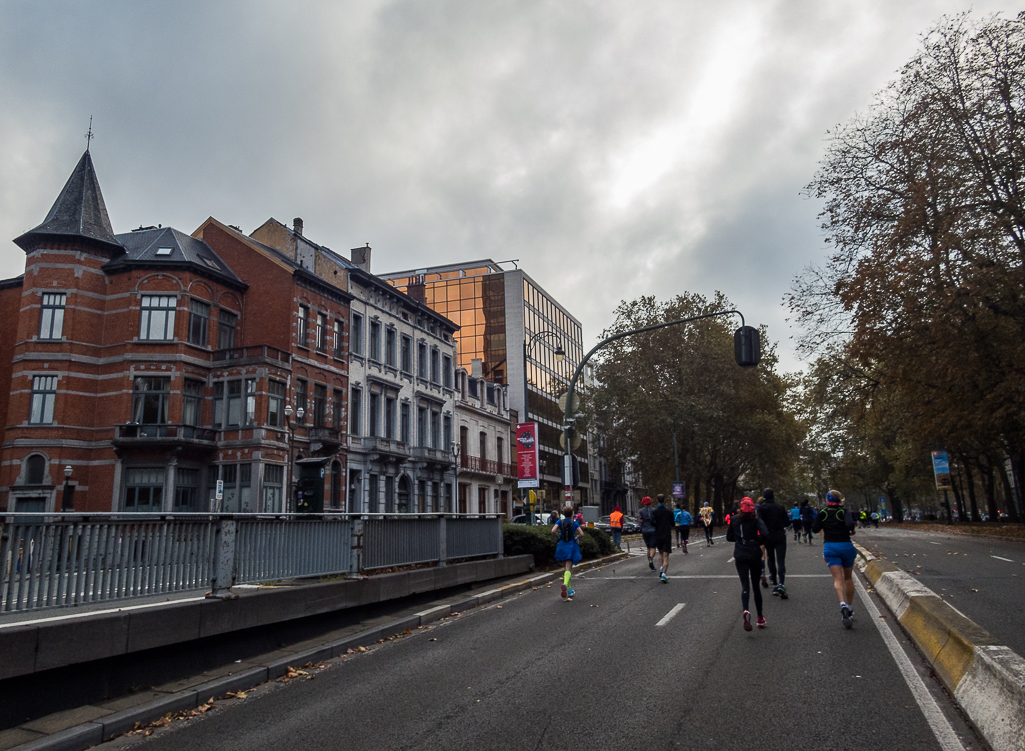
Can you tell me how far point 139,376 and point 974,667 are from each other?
110 ft

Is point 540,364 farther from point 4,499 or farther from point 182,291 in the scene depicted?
point 4,499

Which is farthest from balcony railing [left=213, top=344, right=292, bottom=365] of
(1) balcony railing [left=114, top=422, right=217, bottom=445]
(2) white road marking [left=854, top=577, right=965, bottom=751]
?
(2) white road marking [left=854, top=577, right=965, bottom=751]

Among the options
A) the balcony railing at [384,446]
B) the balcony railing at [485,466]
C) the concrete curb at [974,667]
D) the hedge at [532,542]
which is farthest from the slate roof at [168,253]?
the concrete curb at [974,667]

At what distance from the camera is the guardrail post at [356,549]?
433 inches

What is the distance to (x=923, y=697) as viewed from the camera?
20.3ft

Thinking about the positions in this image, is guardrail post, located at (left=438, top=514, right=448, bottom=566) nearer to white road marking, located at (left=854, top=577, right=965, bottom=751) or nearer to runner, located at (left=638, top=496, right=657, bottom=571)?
runner, located at (left=638, top=496, right=657, bottom=571)

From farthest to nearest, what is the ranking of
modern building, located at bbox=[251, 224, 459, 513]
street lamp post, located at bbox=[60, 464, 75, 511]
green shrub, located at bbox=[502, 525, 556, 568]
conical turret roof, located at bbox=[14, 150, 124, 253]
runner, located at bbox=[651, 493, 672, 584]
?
modern building, located at bbox=[251, 224, 459, 513]
conical turret roof, located at bbox=[14, 150, 124, 253]
street lamp post, located at bbox=[60, 464, 75, 511]
green shrub, located at bbox=[502, 525, 556, 568]
runner, located at bbox=[651, 493, 672, 584]

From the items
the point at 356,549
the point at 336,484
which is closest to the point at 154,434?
the point at 336,484

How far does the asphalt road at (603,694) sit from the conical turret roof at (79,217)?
30.8 metres

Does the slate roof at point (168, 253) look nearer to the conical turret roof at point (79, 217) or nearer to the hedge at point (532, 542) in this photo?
the conical turret roof at point (79, 217)

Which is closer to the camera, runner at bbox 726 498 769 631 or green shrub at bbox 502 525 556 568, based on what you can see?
runner at bbox 726 498 769 631

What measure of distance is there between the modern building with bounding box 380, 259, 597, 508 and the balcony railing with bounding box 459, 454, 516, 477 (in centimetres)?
577

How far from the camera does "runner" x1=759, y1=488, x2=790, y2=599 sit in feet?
39.2

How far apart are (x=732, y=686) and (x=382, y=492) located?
36176mm
